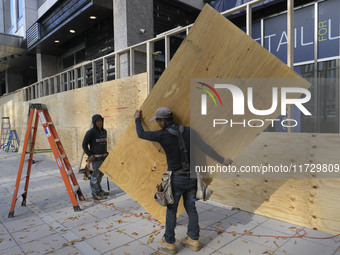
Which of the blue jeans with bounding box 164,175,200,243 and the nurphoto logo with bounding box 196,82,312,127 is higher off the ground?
the nurphoto logo with bounding box 196,82,312,127

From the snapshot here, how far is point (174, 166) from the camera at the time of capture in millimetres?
3051

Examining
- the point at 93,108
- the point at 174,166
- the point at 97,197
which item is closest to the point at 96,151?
the point at 97,197

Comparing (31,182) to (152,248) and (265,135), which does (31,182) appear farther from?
(265,135)

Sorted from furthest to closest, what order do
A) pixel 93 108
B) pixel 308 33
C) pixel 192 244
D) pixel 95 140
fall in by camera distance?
pixel 93 108, pixel 308 33, pixel 95 140, pixel 192 244

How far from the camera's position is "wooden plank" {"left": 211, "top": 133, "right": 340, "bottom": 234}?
3.57 m

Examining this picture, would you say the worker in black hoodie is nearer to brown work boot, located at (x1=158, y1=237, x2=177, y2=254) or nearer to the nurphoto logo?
brown work boot, located at (x1=158, y1=237, x2=177, y2=254)

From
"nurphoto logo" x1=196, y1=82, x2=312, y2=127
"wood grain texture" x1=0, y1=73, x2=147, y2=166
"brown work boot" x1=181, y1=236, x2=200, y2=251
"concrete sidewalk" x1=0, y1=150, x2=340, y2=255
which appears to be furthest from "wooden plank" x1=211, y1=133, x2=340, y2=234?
"wood grain texture" x1=0, y1=73, x2=147, y2=166

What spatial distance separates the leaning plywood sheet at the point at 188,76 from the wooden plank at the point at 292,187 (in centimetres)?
130

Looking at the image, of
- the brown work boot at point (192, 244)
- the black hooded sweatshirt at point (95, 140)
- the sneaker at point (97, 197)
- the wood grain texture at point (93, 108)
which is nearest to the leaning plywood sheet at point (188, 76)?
the brown work boot at point (192, 244)

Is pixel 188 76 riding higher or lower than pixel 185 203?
higher

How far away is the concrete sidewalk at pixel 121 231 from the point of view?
129 inches

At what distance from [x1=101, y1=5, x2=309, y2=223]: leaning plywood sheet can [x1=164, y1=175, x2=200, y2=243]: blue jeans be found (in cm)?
32

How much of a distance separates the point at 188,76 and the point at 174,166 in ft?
3.71

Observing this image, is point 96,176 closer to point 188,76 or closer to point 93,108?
point 188,76
